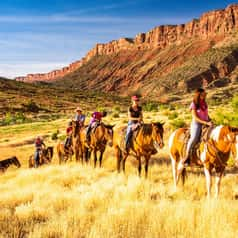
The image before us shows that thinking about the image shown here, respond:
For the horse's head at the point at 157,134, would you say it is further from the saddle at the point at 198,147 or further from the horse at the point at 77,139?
the horse at the point at 77,139

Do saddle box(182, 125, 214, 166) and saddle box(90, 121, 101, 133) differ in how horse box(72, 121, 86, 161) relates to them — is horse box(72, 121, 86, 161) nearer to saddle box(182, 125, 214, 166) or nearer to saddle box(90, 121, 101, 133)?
saddle box(90, 121, 101, 133)

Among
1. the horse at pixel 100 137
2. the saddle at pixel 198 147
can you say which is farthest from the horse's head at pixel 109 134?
the saddle at pixel 198 147

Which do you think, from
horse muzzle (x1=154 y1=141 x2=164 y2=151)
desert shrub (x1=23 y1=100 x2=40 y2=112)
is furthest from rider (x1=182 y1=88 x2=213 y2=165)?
desert shrub (x1=23 y1=100 x2=40 y2=112)

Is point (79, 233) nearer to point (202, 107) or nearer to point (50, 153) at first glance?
point (202, 107)

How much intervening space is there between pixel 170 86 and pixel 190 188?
166 meters

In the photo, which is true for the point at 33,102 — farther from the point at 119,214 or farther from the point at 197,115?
the point at 119,214

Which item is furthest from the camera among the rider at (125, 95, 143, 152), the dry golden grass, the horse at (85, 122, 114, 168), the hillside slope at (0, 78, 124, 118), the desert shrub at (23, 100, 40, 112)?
the hillside slope at (0, 78, 124, 118)

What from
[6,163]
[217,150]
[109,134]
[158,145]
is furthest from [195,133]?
[6,163]

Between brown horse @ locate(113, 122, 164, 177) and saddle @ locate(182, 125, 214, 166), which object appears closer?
saddle @ locate(182, 125, 214, 166)

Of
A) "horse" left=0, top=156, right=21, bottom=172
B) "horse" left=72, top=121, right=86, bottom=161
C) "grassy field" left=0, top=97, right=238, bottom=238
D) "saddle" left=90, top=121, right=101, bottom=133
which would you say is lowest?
"horse" left=0, top=156, right=21, bottom=172

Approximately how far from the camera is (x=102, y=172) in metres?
12.9

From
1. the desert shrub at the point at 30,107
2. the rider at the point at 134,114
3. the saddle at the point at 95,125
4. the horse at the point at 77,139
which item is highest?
the desert shrub at the point at 30,107

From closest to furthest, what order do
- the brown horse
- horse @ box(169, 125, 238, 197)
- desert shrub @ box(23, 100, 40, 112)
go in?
horse @ box(169, 125, 238, 197)
the brown horse
desert shrub @ box(23, 100, 40, 112)

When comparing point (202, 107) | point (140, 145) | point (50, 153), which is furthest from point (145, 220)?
point (50, 153)
